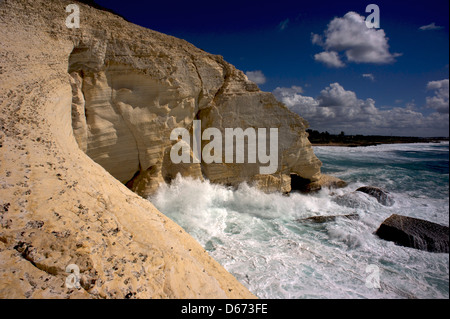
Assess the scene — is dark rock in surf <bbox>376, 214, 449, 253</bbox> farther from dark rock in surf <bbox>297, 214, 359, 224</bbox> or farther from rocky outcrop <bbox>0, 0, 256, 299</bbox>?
rocky outcrop <bbox>0, 0, 256, 299</bbox>

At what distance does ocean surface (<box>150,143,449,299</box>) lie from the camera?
410 centimetres

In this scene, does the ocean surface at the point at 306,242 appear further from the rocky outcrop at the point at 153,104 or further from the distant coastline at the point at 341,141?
the distant coastline at the point at 341,141

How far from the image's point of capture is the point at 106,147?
593 centimetres

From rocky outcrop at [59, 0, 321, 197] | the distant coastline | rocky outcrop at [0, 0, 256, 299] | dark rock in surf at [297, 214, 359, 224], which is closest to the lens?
rocky outcrop at [0, 0, 256, 299]

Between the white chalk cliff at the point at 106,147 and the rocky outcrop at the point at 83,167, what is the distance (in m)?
0.01

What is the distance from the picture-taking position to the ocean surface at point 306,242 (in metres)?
4.10

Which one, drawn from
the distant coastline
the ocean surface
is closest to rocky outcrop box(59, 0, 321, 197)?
the ocean surface

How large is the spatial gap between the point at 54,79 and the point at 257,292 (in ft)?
16.5

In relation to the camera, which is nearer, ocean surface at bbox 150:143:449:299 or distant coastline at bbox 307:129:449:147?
ocean surface at bbox 150:143:449:299

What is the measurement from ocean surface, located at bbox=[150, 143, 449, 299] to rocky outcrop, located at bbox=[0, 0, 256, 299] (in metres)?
2.13

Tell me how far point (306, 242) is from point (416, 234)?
2630 mm

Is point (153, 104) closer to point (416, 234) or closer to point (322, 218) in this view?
point (322, 218)
